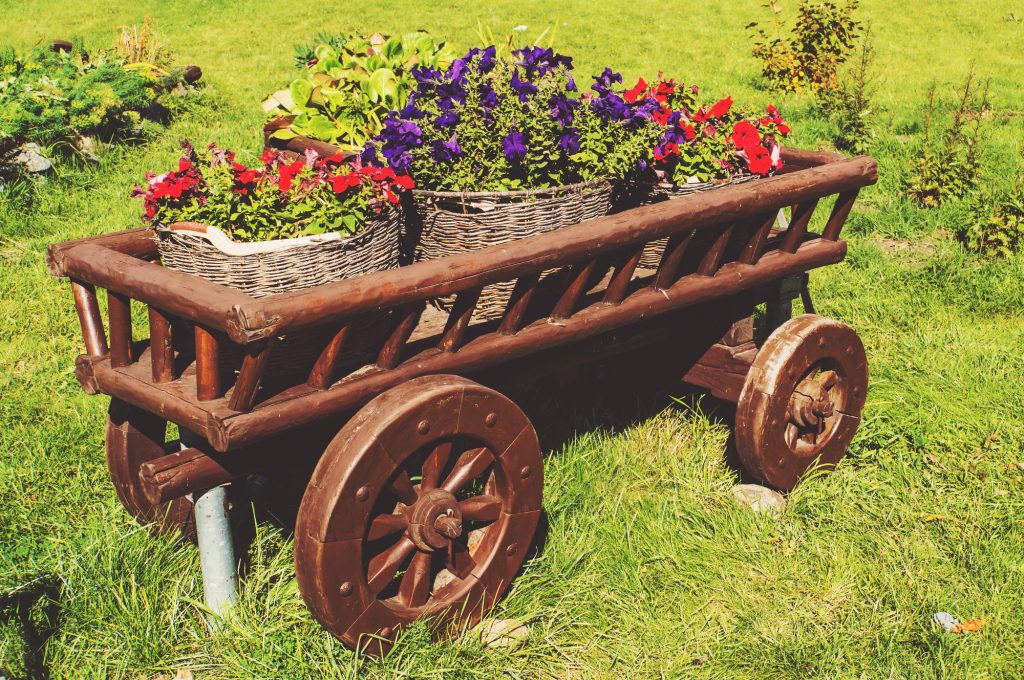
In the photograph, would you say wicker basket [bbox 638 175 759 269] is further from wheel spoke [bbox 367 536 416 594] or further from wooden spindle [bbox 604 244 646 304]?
wheel spoke [bbox 367 536 416 594]

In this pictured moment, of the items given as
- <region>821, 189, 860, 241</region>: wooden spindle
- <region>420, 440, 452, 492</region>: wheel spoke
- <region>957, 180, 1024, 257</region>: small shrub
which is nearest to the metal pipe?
<region>420, 440, 452, 492</region>: wheel spoke

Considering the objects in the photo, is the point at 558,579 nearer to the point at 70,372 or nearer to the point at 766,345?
the point at 766,345

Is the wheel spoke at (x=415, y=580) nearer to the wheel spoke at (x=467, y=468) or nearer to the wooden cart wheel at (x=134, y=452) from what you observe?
the wheel spoke at (x=467, y=468)

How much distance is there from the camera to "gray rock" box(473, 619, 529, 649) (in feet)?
9.03

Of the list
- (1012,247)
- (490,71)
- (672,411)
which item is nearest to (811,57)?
(1012,247)

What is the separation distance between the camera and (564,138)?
2.77m

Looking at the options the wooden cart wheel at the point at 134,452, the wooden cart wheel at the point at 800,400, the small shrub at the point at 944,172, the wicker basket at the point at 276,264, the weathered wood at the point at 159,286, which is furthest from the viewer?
the small shrub at the point at 944,172

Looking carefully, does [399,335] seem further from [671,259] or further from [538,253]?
[671,259]

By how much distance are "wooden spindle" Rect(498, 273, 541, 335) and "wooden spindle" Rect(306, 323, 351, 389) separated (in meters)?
0.50

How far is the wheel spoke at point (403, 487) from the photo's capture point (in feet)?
7.95

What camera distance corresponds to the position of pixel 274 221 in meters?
2.49

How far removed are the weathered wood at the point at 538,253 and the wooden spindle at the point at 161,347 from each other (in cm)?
40

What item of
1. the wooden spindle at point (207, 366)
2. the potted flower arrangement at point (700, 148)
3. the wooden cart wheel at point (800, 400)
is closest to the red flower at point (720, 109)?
the potted flower arrangement at point (700, 148)

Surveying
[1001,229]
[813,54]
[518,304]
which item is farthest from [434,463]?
[813,54]
